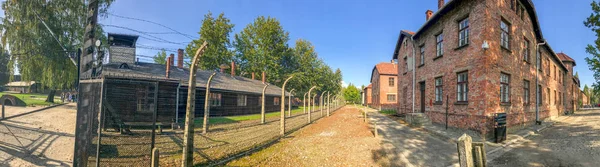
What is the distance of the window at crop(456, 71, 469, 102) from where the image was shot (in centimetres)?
1109

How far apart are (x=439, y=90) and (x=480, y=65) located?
11.8 ft

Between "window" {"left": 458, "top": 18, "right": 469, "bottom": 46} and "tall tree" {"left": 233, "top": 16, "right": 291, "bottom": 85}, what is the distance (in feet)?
104

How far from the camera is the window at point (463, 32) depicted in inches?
447

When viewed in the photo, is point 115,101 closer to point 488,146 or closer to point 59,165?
point 59,165

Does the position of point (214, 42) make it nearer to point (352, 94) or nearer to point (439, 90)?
point (439, 90)

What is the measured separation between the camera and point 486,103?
32.0 ft

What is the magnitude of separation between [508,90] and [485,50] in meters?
3.01

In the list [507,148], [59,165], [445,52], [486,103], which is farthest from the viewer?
[445,52]

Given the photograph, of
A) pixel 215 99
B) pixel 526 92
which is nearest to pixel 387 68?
pixel 526 92

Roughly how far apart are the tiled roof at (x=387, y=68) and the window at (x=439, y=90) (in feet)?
90.1

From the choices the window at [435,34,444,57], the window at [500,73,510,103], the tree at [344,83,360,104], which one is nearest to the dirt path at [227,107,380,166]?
the window at [500,73,510,103]

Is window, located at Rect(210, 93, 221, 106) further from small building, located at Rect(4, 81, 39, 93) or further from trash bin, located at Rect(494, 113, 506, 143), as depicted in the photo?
trash bin, located at Rect(494, 113, 506, 143)

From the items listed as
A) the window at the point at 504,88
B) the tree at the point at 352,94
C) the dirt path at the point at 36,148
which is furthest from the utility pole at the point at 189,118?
the tree at the point at 352,94

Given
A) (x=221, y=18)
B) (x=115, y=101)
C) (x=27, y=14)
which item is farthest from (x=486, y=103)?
(x=221, y=18)
